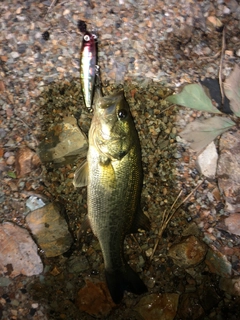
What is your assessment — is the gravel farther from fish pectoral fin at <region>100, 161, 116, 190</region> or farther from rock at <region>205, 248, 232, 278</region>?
fish pectoral fin at <region>100, 161, 116, 190</region>

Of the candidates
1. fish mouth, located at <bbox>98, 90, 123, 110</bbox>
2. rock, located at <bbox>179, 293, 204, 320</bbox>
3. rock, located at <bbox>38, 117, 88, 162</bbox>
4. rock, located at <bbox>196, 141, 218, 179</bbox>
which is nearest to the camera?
fish mouth, located at <bbox>98, 90, 123, 110</bbox>

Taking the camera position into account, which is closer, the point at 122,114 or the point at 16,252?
the point at 122,114

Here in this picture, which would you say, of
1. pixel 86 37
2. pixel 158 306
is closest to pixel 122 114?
pixel 86 37

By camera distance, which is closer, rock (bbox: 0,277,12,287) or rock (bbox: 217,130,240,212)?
rock (bbox: 0,277,12,287)

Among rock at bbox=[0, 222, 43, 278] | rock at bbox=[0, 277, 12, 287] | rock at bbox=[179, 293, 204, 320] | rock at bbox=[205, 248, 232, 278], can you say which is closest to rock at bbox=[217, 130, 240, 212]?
rock at bbox=[205, 248, 232, 278]

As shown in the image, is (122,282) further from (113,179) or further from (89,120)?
(89,120)

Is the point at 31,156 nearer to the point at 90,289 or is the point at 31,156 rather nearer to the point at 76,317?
the point at 90,289

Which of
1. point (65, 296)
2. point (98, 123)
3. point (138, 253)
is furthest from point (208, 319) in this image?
point (98, 123)
